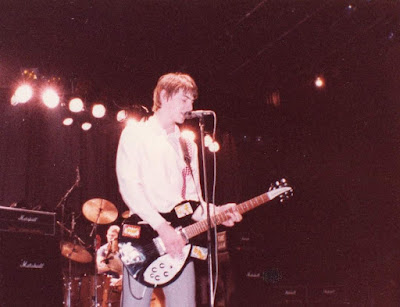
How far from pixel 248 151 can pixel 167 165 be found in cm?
714

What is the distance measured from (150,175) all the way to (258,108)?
21.7 feet

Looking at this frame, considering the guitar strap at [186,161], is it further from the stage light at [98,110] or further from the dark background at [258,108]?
the stage light at [98,110]

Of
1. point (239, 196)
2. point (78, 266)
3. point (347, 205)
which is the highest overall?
point (239, 196)

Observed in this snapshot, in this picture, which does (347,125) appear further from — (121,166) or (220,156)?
(121,166)

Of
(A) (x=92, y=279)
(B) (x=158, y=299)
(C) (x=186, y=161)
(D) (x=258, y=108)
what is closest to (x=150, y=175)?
(C) (x=186, y=161)

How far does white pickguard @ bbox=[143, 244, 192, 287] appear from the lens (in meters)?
2.55

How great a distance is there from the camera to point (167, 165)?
2789 millimetres

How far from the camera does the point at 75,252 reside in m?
6.67

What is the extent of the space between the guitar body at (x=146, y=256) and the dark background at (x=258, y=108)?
2.74m

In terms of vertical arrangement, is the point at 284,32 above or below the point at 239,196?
above

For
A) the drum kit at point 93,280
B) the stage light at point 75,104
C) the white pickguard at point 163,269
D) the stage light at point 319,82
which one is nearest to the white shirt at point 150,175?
the white pickguard at point 163,269

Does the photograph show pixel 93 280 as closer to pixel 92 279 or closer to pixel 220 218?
pixel 92 279

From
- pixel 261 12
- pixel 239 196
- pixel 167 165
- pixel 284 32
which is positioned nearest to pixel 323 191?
pixel 239 196

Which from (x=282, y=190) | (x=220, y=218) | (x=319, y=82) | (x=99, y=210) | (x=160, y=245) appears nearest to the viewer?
(x=160, y=245)
